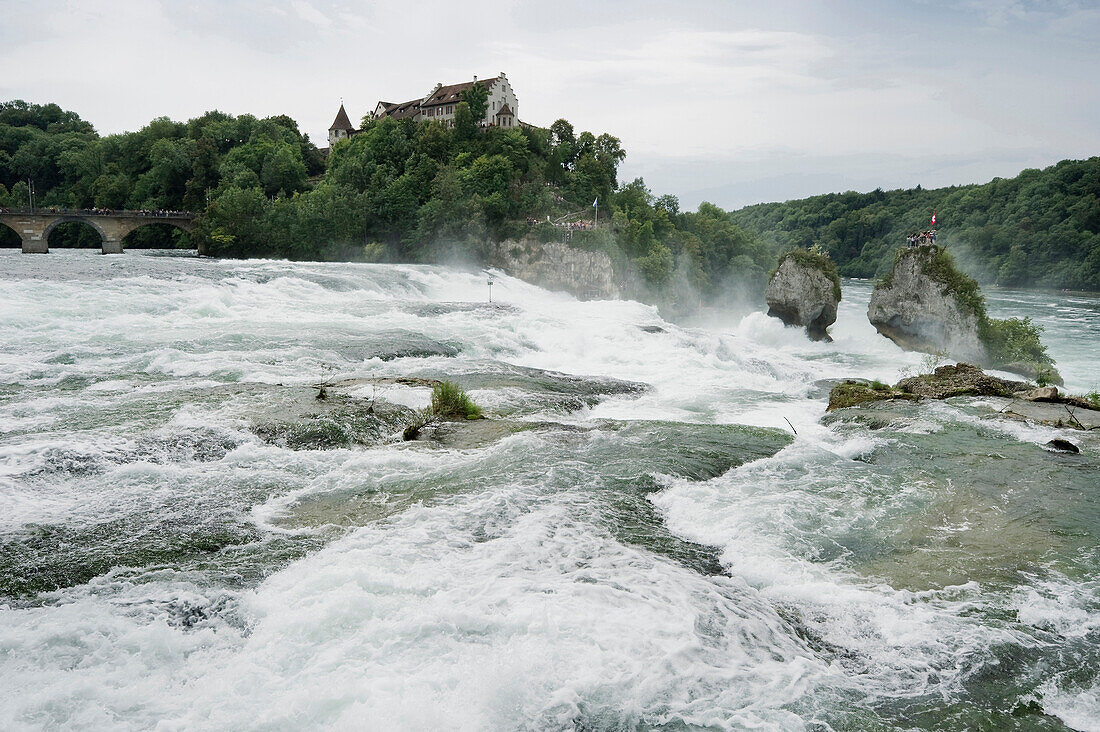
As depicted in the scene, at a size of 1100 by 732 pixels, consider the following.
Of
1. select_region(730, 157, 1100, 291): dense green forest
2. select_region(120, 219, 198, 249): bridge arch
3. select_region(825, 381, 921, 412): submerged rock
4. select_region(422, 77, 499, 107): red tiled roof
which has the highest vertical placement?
select_region(422, 77, 499, 107): red tiled roof

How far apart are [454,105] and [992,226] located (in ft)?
255

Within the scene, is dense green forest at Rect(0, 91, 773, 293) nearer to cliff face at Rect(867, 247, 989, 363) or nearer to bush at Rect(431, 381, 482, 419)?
cliff face at Rect(867, 247, 989, 363)

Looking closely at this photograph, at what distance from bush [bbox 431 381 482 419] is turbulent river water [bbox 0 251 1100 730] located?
0.60 m

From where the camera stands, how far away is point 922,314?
3064cm

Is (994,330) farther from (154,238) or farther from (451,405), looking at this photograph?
(154,238)

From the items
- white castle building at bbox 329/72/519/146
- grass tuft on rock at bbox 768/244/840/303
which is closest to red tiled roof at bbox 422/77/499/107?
white castle building at bbox 329/72/519/146

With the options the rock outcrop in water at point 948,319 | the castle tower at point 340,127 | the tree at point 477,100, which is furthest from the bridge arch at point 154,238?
the rock outcrop in water at point 948,319

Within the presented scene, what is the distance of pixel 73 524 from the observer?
22.1ft

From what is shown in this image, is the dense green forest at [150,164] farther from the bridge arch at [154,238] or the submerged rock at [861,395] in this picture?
the submerged rock at [861,395]

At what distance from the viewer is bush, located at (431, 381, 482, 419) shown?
39.2ft

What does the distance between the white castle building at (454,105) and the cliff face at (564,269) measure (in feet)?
72.9

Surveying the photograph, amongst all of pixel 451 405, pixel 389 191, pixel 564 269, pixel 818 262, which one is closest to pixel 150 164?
pixel 389 191

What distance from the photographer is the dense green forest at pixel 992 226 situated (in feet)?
272

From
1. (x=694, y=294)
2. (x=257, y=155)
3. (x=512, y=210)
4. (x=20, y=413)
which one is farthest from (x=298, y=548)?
(x=257, y=155)
